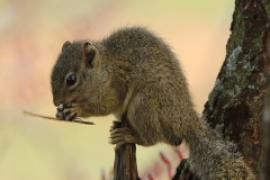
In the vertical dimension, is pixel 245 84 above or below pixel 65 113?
above

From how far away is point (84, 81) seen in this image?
5043 millimetres

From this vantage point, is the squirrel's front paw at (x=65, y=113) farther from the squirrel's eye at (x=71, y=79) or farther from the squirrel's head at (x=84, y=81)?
the squirrel's eye at (x=71, y=79)

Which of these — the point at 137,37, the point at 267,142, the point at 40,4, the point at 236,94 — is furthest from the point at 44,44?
the point at 267,142

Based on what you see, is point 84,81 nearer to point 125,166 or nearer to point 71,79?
point 71,79

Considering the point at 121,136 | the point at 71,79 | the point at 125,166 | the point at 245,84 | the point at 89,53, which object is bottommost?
the point at 125,166

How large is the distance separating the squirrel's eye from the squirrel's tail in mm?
768

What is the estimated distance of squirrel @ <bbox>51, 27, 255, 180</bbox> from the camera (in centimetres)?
469

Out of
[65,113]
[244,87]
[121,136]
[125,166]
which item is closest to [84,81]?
[65,113]

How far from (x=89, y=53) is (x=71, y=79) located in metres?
0.23

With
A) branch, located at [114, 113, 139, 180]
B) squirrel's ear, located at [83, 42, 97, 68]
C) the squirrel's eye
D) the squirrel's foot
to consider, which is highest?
squirrel's ear, located at [83, 42, 97, 68]

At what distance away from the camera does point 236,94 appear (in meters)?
4.61

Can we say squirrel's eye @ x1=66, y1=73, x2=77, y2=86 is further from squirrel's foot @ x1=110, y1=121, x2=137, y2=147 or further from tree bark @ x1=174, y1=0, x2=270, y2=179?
tree bark @ x1=174, y1=0, x2=270, y2=179

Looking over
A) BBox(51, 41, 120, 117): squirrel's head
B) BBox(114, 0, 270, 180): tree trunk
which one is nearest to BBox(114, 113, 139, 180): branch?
BBox(114, 0, 270, 180): tree trunk

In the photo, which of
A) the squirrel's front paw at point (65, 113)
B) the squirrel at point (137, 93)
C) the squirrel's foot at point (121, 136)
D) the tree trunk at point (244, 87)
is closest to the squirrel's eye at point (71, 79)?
the squirrel at point (137, 93)
